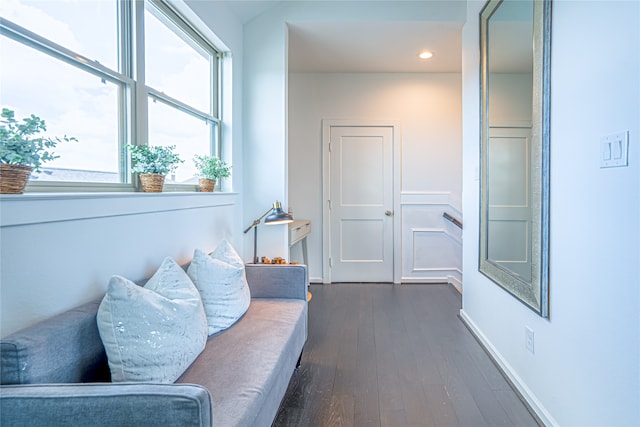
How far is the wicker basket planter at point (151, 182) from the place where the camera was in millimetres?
1853

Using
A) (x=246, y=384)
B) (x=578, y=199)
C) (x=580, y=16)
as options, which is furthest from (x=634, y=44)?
(x=246, y=384)

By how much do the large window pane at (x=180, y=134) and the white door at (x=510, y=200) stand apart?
1985mm

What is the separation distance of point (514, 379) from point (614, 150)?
140 centimetres

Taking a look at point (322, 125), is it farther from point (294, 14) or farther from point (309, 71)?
point (294, 14)

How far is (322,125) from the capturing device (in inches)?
176

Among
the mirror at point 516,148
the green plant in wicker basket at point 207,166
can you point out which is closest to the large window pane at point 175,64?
the green plant in wicker basket at point 207,166

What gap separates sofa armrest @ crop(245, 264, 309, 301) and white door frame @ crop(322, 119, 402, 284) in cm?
212

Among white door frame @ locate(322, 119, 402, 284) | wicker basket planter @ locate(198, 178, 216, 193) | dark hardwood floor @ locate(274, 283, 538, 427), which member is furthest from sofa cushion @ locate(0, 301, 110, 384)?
white door frame @ locate(322, 119, 402, 284)

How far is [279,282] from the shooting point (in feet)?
7.81

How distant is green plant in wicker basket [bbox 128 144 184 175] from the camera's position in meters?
1.80

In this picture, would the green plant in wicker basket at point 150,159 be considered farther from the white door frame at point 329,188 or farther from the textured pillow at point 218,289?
the white door frame at point 329,188

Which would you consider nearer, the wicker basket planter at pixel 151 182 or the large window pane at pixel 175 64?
Result: the wicker basket planter at pixel 151 182

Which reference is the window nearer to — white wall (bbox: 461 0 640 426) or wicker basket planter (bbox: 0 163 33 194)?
wicker basket planter (bbox: 0 163 33 194)

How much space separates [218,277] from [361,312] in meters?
1.86
